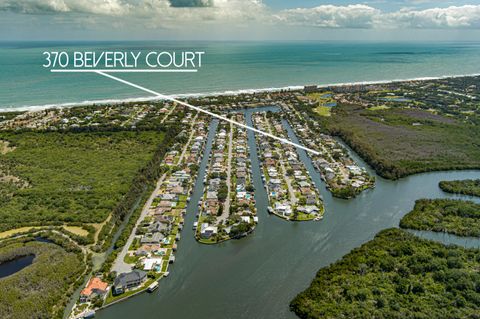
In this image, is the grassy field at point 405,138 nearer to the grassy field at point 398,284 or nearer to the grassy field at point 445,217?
the grassy field at point 445,217

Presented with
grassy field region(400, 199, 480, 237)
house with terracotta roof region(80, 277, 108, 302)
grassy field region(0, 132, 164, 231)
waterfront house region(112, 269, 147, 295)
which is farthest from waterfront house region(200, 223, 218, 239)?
grassy field region(400, 199, 480, 237)

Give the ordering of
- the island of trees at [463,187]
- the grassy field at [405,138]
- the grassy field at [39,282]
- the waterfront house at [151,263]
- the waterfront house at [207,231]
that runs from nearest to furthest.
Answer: the grassy field at [39,282], the waterfront house at [151,263], the waterfront house at [207,231], the island of trees at [463,187], the grassy field at [405,138]

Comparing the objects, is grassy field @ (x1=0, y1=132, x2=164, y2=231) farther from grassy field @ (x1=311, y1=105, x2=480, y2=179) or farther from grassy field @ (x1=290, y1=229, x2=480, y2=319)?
grassy field @ (x1=311, y1=105, x2=480, y2=179)

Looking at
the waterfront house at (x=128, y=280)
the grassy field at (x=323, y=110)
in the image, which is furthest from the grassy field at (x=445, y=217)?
the grassy field at (x=323, y=110)

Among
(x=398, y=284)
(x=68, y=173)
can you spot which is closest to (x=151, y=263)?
(x=398, y=284)

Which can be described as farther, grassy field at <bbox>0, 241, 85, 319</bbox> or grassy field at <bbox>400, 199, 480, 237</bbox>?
grassy field at <bbox>400, 199, 480, 237</bbox>

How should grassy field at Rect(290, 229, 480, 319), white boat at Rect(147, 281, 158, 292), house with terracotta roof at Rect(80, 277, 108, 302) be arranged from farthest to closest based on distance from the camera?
white boat at Rect(147, 281, 158, 292) < house with terracotta roof at Rect(80, 277, 108, 302) < grassy field at Rect(290, 229, 480, 319)
